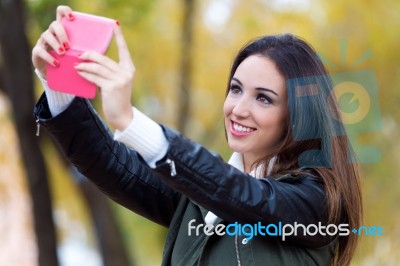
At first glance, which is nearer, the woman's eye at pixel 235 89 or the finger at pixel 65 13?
the finger at pixel 65 13

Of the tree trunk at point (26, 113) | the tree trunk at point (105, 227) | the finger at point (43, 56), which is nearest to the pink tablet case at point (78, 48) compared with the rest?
the finger at point (43, 56)

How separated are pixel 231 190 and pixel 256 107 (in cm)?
34

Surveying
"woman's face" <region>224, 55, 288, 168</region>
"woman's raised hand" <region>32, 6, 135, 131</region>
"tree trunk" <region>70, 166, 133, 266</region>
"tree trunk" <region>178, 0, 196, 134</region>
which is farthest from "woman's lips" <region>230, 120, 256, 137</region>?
"tree trunk" <region>178, 0, 196, 134</region>

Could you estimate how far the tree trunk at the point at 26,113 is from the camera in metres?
5.18

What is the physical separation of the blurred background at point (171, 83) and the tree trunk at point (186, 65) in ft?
0.03

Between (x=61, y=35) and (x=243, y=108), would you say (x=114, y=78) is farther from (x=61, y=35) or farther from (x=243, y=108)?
(x=243, y=108)

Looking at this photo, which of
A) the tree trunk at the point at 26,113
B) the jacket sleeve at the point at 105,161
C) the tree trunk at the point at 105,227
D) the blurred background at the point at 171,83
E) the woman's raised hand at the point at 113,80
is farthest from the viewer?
the tree trunk at the point at 105,227

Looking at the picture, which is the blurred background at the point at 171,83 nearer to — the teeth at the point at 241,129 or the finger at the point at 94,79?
the teeth at the point at 241,129

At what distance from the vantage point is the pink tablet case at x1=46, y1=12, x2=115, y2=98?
153 cm

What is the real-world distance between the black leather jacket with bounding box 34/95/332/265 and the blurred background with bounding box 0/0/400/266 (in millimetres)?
2954

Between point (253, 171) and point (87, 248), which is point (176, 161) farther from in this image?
point (87, 248)

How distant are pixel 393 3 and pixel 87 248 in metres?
7.20

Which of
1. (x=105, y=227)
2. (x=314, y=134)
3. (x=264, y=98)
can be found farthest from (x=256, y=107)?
(x=105, y=227)

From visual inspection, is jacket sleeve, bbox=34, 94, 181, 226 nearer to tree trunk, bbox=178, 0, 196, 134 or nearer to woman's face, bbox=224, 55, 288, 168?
woman's face, bbox=224, 55, 288, 168
